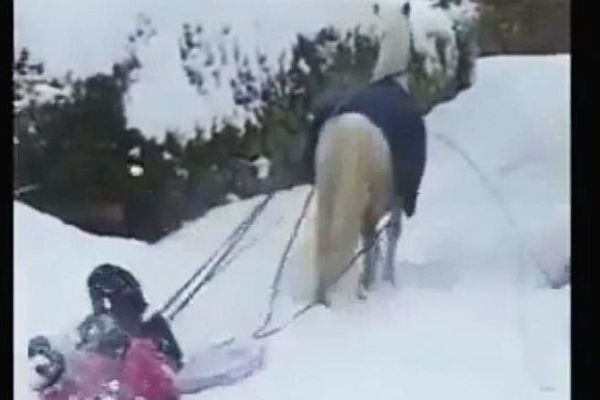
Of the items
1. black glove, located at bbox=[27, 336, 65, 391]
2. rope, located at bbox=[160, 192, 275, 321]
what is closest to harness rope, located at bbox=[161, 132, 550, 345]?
rope, located at bbox=[160, 192, 275, 321]

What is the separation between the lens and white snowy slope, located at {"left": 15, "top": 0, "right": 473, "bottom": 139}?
0.99m

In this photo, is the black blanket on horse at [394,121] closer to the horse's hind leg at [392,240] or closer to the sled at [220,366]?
the horse's hind leg at [392,240]

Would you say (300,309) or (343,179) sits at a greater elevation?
(343,179)

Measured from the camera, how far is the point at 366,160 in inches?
38.8

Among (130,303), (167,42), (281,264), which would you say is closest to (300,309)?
(281,264)

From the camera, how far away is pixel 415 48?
3.23 feet

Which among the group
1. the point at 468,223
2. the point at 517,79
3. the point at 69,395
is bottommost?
the point at 69,395

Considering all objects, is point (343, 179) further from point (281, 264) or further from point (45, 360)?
point (45, 360)

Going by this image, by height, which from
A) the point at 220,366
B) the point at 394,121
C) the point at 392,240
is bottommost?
the point at 220,366

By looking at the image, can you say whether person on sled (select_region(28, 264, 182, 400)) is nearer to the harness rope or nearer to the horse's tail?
the harness rope

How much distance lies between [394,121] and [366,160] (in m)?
0.04

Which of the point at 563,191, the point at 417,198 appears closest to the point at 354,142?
the point at 417,198
